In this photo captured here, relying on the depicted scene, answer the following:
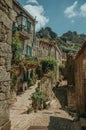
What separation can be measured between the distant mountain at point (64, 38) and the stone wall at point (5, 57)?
45942 mm

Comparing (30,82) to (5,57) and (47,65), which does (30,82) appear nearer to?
(47,65)

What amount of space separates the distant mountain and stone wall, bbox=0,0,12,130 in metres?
45.9

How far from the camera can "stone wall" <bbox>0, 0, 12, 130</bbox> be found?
3.58m

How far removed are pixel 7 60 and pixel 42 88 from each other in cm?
1632

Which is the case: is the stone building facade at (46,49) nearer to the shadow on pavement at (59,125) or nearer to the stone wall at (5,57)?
the shadow on pavement at (59,125)

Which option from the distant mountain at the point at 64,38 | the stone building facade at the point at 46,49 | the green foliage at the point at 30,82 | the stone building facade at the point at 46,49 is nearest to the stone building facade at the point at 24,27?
the green foliage at the point at 30,82

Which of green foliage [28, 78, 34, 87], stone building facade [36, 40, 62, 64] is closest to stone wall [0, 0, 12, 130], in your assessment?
green foliage [28, 78, 34, 87]

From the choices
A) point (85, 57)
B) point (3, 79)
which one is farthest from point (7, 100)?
point (85, 57)

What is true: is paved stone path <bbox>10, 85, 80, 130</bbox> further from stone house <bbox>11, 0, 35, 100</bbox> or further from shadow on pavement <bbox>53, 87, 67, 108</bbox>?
stone house <bbox>11, 0, 35, 100</bbox>

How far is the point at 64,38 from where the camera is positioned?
2576 inches

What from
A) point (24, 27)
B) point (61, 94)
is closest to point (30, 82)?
point (61, 94)

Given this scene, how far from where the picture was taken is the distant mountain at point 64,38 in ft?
172

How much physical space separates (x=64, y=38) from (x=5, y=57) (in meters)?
62.6

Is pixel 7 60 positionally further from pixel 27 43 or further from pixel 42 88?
pixel 27 43
